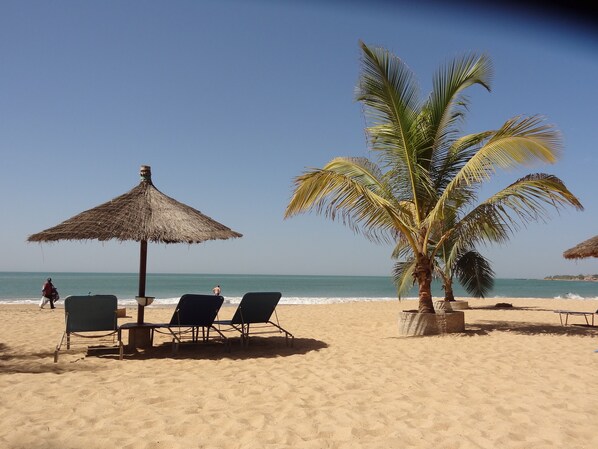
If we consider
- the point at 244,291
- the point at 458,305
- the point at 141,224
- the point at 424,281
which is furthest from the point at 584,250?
the point at 244,291

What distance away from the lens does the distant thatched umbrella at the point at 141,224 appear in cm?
596

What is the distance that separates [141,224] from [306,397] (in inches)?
138

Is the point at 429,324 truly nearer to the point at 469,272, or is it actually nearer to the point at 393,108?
the point at 393,108

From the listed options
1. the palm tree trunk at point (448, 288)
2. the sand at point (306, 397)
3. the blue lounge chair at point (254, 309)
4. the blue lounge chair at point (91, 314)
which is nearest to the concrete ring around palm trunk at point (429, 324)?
the sand at point (306, 397)

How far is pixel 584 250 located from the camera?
9.53 m

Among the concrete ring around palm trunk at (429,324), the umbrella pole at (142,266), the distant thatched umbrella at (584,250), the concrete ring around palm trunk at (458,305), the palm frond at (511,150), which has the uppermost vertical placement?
the palm frond at (511,150)

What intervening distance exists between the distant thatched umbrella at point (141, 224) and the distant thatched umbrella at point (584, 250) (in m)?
7.54

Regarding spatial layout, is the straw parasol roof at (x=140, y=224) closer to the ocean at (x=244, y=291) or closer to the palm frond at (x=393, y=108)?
the palm frond at (x=393, y=108)

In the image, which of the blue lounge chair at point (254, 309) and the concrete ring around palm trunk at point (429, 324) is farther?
the concrete ring around palm trunk at point (429, 324)

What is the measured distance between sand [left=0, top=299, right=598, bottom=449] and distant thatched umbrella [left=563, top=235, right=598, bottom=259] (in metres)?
3.80

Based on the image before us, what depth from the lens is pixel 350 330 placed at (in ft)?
28.1

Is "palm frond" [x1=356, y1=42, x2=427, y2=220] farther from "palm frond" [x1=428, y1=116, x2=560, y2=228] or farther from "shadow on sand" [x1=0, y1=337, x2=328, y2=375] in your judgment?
"shadow on sand" [x1=0, y1=337, x2=328, y2=375]

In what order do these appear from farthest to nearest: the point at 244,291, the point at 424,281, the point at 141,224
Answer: the point at 244,291 < the point at 424,281 < the point at 141,224

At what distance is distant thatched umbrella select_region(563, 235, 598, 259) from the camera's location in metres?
9.42
